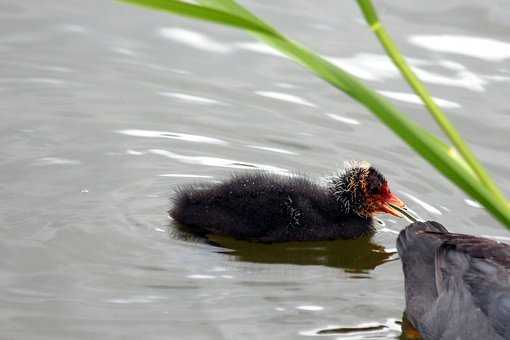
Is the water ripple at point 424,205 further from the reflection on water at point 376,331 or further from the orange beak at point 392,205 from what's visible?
the reflection on water at point 376,331

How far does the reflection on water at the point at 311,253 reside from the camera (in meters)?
5.92

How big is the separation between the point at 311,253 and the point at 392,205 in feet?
2.00

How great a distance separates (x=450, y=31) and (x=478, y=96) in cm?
109

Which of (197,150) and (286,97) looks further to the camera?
(286,97)

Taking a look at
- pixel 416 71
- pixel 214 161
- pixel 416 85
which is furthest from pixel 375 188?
pixel 416 85

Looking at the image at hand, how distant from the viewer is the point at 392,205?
6.29 meters

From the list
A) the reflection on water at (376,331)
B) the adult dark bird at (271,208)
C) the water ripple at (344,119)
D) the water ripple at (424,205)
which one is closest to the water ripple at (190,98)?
the water ripple at (344,119)

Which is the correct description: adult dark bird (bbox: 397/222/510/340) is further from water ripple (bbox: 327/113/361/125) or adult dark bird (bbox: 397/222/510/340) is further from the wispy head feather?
water ripple (bbox: 327/113/361/125)

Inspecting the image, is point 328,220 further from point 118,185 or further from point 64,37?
point 64,37

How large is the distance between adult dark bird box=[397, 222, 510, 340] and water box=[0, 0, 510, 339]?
0.84ft

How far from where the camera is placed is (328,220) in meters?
6.28

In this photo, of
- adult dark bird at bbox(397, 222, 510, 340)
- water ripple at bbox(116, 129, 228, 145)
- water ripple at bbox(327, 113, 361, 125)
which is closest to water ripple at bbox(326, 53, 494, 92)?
water ripple at bbox(327, 113, 361, 125)

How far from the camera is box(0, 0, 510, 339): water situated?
5.19m

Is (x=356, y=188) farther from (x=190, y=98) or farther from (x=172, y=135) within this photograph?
(x=190, y=98)
